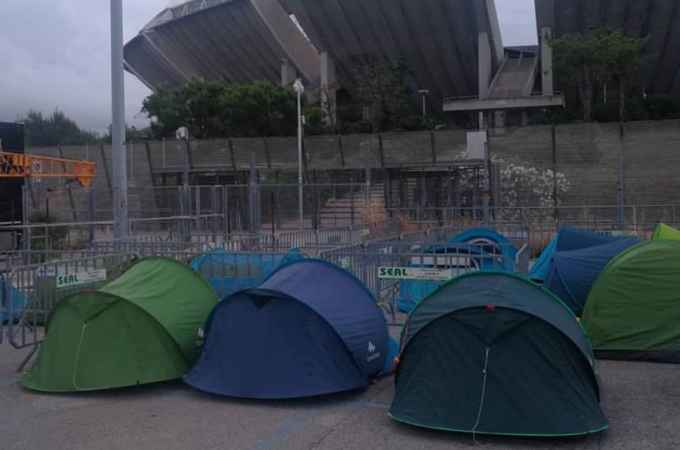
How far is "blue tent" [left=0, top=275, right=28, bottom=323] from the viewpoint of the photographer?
10182 millimetres

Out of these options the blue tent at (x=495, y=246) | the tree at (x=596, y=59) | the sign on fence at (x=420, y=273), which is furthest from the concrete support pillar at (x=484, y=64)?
the sign on fence at (x=420, y=273)

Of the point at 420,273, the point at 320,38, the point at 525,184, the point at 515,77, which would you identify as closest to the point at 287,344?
the point at 420,273

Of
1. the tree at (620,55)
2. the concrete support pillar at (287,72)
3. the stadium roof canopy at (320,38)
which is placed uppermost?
the stadium roof canopy at (320,38)

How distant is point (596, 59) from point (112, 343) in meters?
40.2

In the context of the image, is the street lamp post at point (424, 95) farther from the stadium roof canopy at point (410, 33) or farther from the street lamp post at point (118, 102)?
the street lamp post at point (118, 102)

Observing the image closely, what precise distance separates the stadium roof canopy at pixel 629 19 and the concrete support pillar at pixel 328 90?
14932mm

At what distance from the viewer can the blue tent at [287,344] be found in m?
7.86

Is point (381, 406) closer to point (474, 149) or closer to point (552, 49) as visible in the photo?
point (474, 149)

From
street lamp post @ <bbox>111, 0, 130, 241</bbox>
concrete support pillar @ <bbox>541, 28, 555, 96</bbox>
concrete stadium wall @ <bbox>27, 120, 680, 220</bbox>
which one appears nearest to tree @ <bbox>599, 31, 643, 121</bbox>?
concrete support pillar @ <bbox>541, 28, 555, 96</bbox>

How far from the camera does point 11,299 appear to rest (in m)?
10.2

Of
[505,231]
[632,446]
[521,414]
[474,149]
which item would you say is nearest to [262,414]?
[521,414]

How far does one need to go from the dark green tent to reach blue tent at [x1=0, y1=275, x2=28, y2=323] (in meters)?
5.69

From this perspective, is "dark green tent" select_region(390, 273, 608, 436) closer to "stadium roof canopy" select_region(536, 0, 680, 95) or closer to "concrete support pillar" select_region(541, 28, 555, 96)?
"concrete support pillar" select_region(541, 28, 555, 96)

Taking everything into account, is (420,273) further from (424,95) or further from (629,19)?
(424,95)
